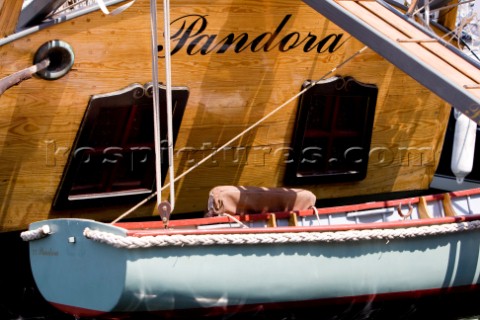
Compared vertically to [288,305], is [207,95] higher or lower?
higher

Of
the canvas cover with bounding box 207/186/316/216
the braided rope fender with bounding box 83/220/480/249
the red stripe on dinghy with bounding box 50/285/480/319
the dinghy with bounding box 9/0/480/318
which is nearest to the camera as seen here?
the braided rope fender with bounding box 83/220/480/249

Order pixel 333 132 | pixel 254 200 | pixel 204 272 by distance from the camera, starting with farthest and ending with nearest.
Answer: pixel 333 132 < pixel 254 200 < pixel 204 272

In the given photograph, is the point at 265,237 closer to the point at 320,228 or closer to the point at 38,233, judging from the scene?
the point at 320,228

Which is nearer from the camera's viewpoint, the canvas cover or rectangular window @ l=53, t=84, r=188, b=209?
the canvas cover

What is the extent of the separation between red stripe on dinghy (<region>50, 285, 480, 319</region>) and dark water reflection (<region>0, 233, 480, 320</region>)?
58mm

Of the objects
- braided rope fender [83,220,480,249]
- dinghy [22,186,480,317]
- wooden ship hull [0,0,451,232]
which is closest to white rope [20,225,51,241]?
dinghy [22,186,480,317]

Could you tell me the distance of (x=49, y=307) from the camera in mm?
→ 8367

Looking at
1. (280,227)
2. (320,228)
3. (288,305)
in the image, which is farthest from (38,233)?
(320,228)

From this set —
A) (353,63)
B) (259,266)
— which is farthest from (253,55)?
(259,266)

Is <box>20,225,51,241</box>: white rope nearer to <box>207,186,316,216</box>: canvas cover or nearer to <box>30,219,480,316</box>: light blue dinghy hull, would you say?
<box>30,219,480,316</box>: light blue dinghy hull

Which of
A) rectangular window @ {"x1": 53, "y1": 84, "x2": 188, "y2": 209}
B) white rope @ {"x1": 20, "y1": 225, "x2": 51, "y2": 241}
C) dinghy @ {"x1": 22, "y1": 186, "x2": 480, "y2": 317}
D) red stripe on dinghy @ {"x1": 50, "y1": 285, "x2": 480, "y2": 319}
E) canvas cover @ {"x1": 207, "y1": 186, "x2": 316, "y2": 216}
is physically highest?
rectangular window @ {"x1": 53, "y1": 84, "x2": 188, "y2": 209}

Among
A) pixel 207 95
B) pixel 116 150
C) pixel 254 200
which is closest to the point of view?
pixel 254 200

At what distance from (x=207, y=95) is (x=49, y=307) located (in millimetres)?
2266

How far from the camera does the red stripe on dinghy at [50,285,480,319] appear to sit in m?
6.82
